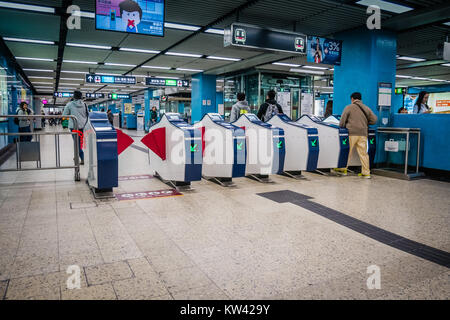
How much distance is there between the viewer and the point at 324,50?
742 cm

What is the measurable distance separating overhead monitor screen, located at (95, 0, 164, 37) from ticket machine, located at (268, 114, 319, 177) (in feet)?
9.73

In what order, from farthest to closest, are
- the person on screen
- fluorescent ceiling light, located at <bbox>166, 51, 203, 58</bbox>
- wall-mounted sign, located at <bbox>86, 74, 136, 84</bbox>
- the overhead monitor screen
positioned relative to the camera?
wall-mounted sign, located at <bbox>86, 74, 136, 84</bbox> → fluorescent ceiling light, located at <bbox>166, 51, 203, 58</bbox> → the person on screen → the overhead monitor screen

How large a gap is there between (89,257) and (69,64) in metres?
12.6

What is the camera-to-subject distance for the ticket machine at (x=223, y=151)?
5.36 m

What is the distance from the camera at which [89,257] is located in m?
2.67

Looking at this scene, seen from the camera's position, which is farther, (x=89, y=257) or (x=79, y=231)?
(x=79, y=231)

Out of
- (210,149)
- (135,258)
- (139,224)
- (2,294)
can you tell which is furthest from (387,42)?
(2,294)

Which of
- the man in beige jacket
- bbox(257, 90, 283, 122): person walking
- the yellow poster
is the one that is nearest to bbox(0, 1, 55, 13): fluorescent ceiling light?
bbox(257, 90, 283, 122): person walking

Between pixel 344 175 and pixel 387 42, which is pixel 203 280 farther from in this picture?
pixel 387 42

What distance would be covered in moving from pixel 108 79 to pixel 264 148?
9.78m

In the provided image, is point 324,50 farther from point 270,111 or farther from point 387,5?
point 270,111

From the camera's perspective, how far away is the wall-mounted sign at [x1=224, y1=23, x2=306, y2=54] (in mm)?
6172

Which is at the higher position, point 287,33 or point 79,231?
point 287,33

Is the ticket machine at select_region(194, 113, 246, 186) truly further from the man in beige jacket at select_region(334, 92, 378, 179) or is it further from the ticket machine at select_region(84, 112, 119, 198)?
the man in beige jacket at select_region(334, 92, 378, 179)
